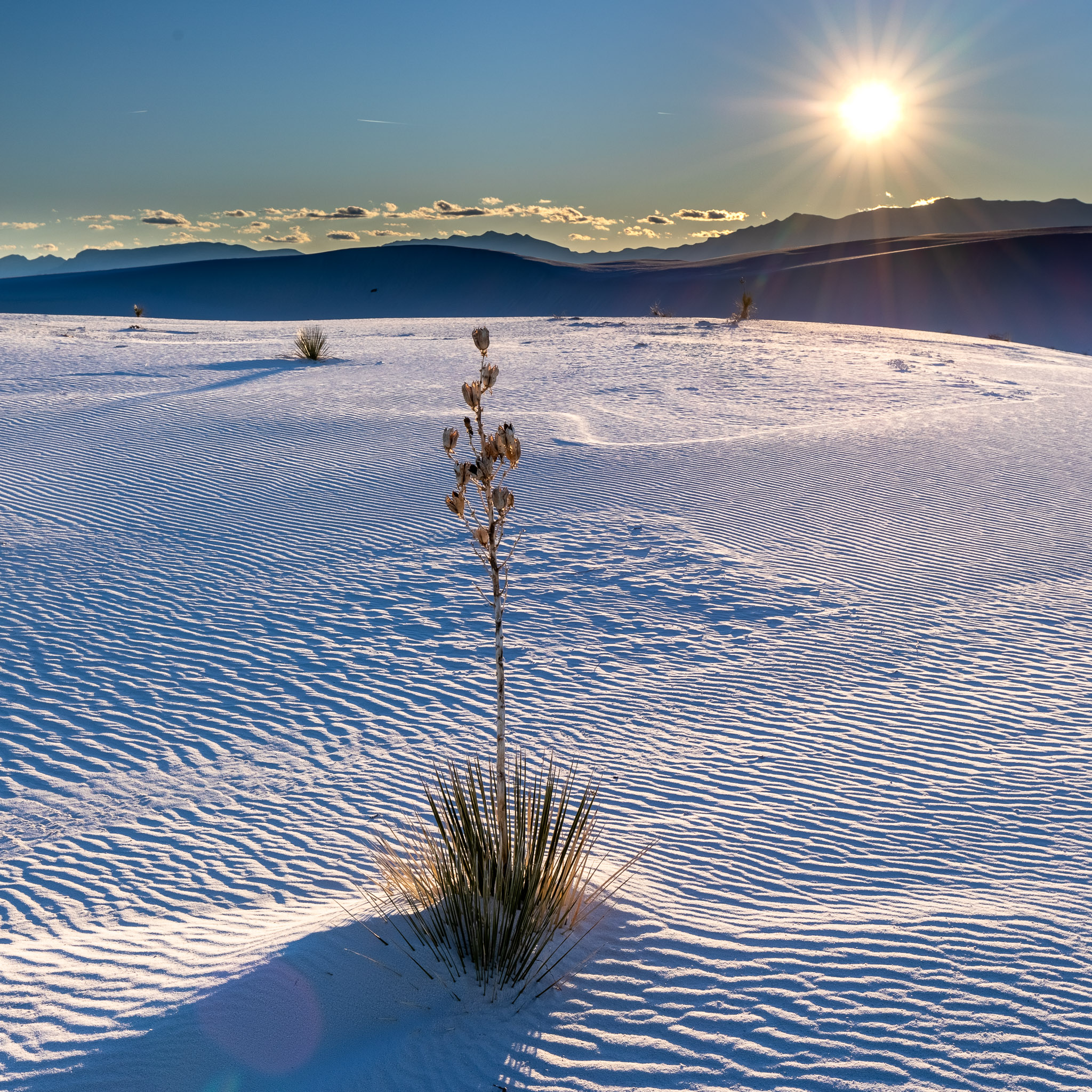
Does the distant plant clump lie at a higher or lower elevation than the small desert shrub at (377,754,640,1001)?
higher

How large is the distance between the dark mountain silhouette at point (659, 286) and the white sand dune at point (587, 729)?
3385 centimetres

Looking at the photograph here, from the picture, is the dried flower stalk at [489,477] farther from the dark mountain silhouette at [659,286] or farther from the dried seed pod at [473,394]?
the dark mountain silhouette at [659,286]

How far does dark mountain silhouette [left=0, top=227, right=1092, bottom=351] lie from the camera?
168 feet

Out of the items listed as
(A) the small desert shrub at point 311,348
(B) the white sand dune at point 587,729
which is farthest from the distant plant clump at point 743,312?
(B) the white sand dune at point 587,729

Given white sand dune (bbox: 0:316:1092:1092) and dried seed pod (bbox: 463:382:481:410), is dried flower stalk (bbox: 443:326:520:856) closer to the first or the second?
dried seed pod (bbox: 463:382:481:410)

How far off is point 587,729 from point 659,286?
64.7m

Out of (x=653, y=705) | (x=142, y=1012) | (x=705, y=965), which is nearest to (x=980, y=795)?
(x=653, y=705)

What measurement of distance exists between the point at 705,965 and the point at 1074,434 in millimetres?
13302

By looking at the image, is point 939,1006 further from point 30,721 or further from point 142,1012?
point 30,721

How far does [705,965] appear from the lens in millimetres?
3322

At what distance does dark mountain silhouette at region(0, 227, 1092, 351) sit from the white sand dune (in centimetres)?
3385

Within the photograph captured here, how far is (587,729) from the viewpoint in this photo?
20.2ft

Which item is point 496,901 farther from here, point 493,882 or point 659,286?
point 659,286

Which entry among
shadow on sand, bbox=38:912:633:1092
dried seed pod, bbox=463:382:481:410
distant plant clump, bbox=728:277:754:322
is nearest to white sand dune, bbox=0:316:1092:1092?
shadow on sand, bbox=38:912:633:1092
